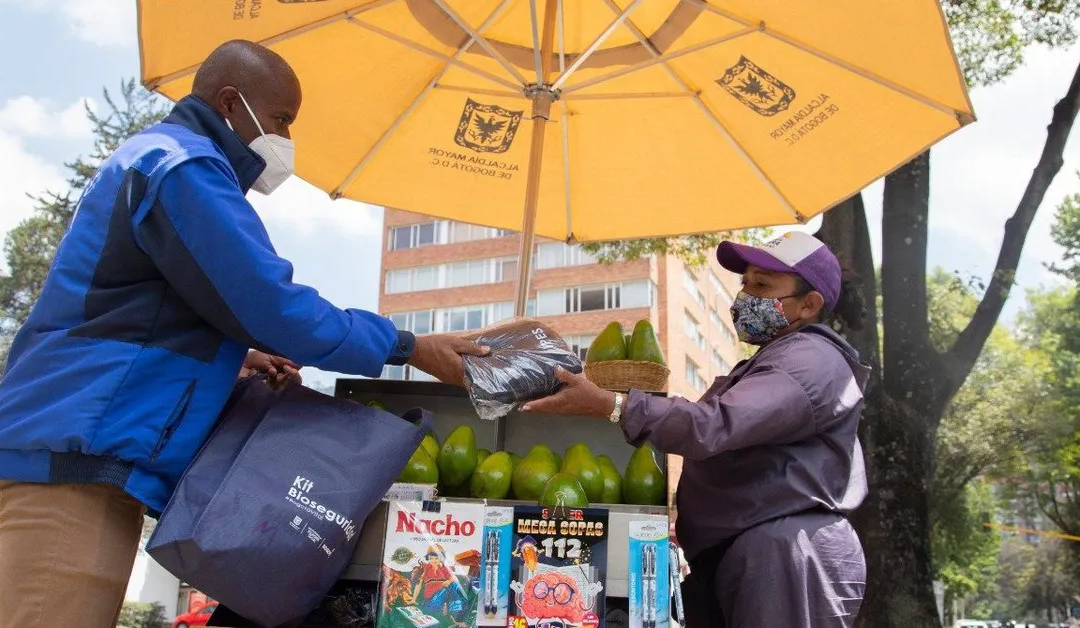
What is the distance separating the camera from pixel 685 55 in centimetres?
446

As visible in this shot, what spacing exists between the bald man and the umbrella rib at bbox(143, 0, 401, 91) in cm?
196

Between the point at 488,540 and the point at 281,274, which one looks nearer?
the point at 281,274

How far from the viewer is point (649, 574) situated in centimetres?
233

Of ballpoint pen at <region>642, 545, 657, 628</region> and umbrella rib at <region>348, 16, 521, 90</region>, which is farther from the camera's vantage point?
umbrella rib at <region>348, 16, 521, 90</region>

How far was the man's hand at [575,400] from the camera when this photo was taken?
2549mm

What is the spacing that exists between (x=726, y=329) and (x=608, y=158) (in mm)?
52524

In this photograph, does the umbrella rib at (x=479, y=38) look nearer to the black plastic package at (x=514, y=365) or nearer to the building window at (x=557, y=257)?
the black plastic package at (x=514, y=365)

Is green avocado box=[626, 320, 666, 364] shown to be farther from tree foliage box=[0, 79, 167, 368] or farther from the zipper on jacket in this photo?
tree foliage box=[0, 79, 167, 368]

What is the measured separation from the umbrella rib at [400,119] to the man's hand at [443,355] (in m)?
2.44

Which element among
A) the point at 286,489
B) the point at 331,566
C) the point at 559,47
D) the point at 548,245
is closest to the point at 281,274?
the point at 286,489

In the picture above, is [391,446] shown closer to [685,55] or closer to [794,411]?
[794,411]

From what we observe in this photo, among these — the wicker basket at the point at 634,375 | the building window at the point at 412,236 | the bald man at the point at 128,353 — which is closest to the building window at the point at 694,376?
the building window at the point at 412,236

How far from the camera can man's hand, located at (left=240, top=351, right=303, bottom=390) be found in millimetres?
2643

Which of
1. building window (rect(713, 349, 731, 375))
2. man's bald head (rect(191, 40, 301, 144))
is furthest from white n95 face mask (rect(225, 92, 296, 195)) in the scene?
building window (rect(713, 349, 731, 375))
